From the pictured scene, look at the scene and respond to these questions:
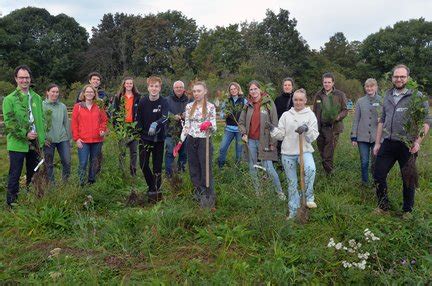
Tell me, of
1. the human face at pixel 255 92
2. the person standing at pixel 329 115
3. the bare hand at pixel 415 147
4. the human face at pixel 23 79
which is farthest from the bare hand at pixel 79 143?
the bare hand at pixel 415 147

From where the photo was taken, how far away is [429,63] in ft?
156

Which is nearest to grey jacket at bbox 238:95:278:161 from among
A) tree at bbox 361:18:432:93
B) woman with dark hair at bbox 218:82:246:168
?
woman with dark hair at bbox 218:82:246:168

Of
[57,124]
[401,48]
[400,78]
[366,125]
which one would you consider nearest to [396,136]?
[400,78]

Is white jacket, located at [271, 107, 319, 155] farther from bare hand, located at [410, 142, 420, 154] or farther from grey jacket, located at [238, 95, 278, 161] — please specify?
bare hand, located at [410, 142, 420, 154]

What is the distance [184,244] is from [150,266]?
520 mm

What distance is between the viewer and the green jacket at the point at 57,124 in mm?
5434

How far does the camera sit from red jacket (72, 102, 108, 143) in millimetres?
5594

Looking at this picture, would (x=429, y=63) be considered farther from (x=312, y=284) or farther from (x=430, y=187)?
(x=312, y=284)

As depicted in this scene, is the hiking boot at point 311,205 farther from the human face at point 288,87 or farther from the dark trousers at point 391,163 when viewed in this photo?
the human face at point 288,87

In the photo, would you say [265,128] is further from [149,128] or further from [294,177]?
[149,128]

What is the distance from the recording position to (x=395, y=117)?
432 centimetres

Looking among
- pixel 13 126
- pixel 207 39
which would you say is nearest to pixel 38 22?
pixel 207 39

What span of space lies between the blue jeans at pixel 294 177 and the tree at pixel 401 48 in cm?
4805

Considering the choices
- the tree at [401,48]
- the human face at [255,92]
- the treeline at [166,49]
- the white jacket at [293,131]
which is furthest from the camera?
the tree at [401,48]
